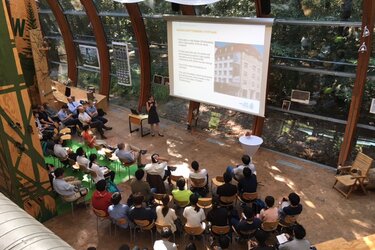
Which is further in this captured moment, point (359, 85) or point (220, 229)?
point (359, 85)

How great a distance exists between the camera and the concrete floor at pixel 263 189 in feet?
20.5

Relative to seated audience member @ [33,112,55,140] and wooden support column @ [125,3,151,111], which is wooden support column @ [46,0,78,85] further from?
seated audience member @ [33,112,55,140]

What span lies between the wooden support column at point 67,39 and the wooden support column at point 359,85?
10.7 metres

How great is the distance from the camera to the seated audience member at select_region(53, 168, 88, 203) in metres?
6.52

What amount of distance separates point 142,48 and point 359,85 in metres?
6.62

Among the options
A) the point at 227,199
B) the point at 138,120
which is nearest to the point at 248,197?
the point at 227,199

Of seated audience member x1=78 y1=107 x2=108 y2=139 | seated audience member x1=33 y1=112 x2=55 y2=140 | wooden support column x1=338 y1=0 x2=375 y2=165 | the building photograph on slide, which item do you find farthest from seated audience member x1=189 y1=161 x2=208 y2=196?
seated audience member x1=78 y1=107 x2=108 y2=139

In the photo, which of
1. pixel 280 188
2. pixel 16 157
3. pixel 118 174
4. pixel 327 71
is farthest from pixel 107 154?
pixel 327 71

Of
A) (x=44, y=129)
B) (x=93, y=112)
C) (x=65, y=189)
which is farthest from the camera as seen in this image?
(x=93, y=112)

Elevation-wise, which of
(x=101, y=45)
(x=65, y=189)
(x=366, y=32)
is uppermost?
(x=366, y=32)

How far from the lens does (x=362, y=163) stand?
7301mm

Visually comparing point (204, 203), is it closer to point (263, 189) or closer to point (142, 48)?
point (263, 189)

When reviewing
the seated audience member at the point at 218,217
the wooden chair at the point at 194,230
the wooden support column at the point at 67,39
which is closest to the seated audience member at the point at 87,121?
the wooden support column at the point at 67,39

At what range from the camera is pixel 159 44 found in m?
10.9
